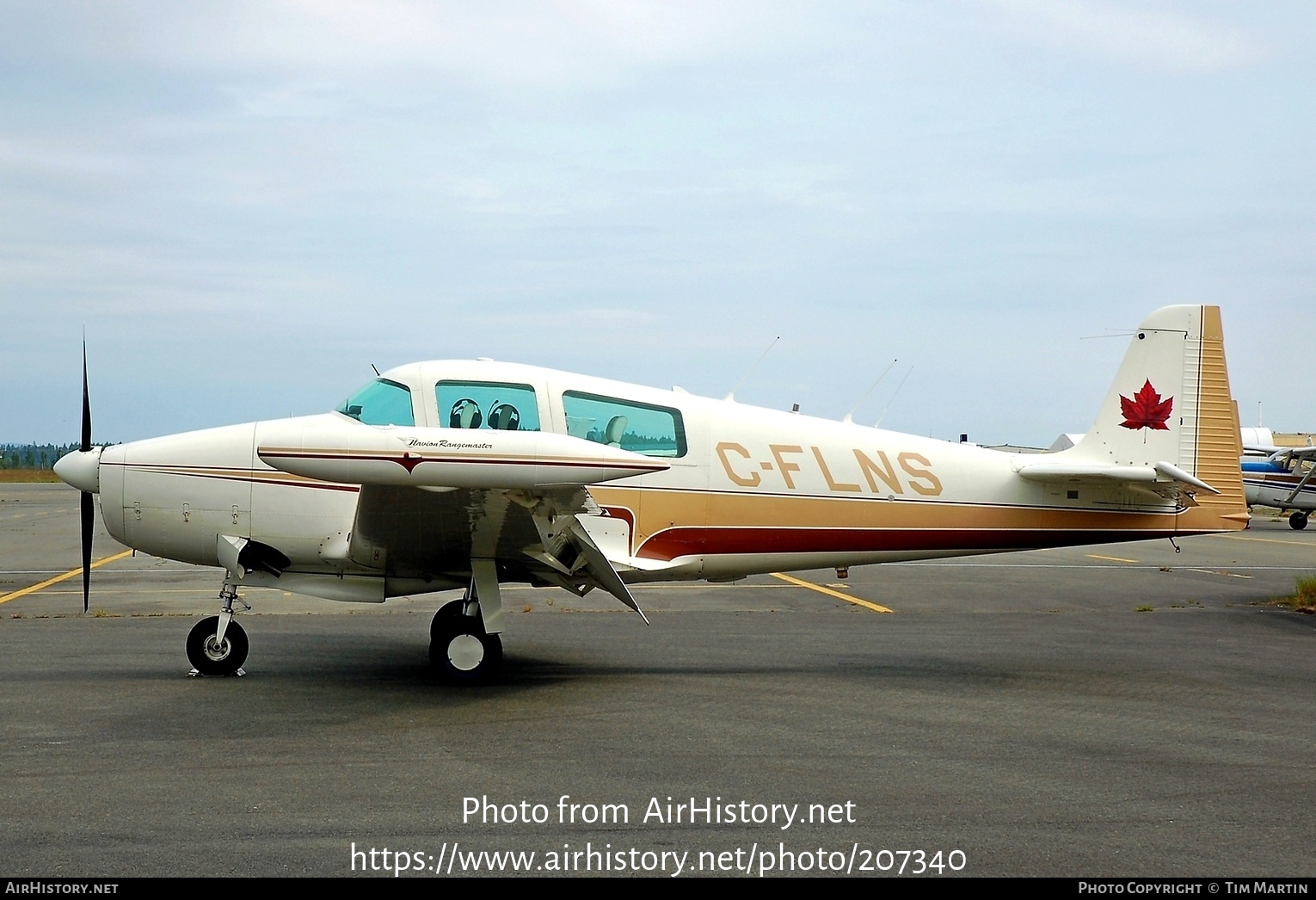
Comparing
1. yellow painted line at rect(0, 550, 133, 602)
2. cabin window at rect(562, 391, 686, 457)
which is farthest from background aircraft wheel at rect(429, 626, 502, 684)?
yellow painted line at rect(0, 550, 133, 602)

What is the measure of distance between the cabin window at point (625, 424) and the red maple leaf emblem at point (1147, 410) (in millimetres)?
4003

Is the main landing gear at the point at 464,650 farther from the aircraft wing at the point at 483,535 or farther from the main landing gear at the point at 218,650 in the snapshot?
the main landing gear at the point at 218,650

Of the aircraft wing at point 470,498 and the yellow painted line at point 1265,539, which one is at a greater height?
the aircraft wing at point 470,498

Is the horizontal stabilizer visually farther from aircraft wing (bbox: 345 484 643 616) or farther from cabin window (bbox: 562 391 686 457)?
aircraft wing (bbox: 345 484 643 616)

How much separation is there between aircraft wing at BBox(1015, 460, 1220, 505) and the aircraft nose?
7.52 m

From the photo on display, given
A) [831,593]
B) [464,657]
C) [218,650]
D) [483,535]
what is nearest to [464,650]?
[464,657]

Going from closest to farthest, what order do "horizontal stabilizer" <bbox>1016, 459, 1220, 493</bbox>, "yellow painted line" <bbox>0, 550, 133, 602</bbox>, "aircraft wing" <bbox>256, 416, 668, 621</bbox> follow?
"aircraft wing" <bbox>256, 416, 668, 621</bbox>, "horizontal stabilizer" <bbox>1016, 459, 1220, 493</bbox>, "yellow painted line" <bbox>0, 550, 133, 602</bbox>

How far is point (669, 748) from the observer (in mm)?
6754

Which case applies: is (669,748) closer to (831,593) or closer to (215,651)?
(215,651)

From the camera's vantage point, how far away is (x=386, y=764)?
6.30 m

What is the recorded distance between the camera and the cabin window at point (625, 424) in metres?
8.97

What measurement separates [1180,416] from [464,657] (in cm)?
648

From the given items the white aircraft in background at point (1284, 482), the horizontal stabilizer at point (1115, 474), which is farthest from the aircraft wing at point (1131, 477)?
the white aircraft in background at point (1284, 482)

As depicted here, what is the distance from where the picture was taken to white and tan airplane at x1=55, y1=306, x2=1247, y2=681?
8617 mm
